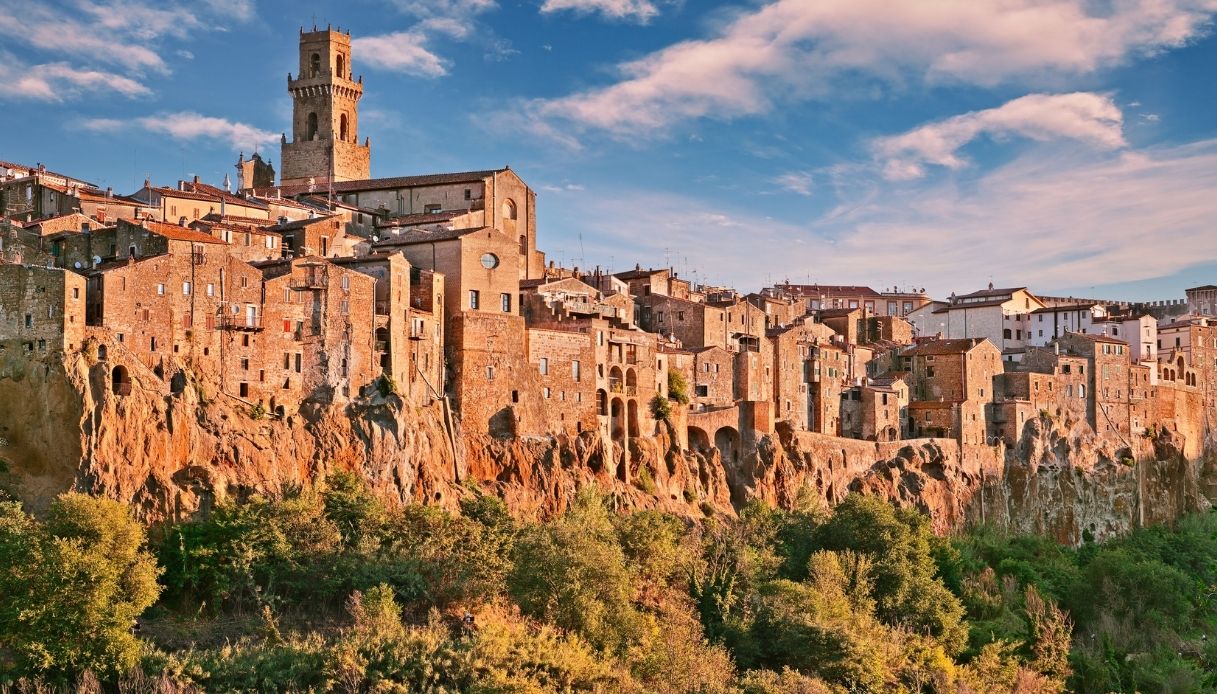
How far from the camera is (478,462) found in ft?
196

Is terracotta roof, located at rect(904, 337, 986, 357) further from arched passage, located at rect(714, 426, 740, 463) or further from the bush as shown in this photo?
the bush

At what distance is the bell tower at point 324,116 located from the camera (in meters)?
86.0

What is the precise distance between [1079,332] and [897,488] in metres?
27.8

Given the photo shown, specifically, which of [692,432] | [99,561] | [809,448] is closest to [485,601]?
[99,561]

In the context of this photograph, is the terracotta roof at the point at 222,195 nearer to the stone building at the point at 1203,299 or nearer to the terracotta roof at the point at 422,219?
the terracotta roof at the point at 422,219

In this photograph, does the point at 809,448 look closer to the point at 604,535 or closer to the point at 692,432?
the point at 692,432

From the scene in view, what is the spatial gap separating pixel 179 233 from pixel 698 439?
2888cm

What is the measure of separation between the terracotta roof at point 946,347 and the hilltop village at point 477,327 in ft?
0.74

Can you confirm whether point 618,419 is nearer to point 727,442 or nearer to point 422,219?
point 727,442

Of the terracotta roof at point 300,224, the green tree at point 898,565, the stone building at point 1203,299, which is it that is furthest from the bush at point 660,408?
the stone building at point 1203,299

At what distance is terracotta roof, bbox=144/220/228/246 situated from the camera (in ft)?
176

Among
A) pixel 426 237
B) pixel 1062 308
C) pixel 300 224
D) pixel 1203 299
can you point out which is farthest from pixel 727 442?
pixel 1203 299

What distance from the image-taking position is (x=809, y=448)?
75.5m

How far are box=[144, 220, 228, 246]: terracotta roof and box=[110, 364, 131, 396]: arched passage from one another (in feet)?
19.3
